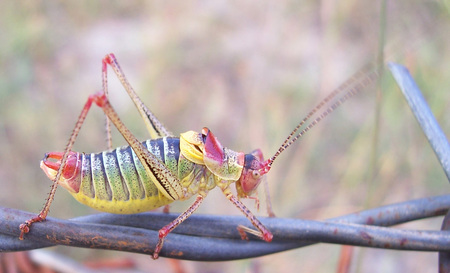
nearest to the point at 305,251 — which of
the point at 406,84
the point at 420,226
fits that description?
the point at 420,226

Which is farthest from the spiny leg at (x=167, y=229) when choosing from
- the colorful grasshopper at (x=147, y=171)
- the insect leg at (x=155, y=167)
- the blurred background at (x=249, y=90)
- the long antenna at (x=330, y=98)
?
the blurred background at (x=249, y=90)

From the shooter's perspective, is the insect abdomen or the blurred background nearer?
the insect abdomen

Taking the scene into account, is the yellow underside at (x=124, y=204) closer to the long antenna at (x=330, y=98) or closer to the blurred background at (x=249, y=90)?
the long antenna at (x=330, y=98)

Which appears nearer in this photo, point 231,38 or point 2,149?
point 2,149

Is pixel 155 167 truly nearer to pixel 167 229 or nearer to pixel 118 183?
pixel 118 183

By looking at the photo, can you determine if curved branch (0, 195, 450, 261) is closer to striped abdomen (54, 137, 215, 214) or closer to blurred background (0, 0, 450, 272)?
striped abdomen (54, 137, 215, 214)

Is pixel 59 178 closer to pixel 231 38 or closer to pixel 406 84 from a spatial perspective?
pixel 406 84

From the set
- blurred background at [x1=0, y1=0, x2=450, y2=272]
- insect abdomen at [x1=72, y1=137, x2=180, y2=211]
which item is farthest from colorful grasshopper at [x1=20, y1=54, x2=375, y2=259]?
blurred background at [x1=0, y1=0, x2=450, y2=272]
